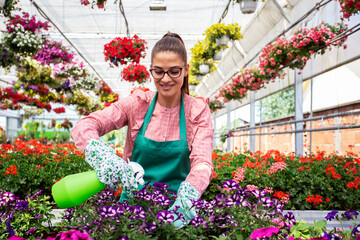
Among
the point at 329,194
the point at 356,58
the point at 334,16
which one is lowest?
the point at 329,194

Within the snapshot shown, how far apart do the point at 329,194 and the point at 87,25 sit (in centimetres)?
924

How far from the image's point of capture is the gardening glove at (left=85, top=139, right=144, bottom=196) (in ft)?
3.06

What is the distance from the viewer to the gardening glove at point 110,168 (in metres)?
0.93

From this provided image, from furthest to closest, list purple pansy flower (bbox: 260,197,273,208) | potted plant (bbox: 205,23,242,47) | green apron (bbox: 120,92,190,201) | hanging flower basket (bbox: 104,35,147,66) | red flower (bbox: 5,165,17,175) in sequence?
potted plant (bbox: 205,23,242,47) < hanging flower basket (bbox: 104,35,147,66) < red flower (bbox: 5,165,17,175) < green apron (bbox: 120,92,190,201) < purple pansy flower (bbox: 260,197,273,208)

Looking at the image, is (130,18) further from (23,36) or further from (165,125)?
(165,125)

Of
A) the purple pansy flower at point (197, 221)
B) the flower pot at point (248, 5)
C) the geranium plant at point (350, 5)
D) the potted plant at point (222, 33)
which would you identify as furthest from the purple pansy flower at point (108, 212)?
the potted plant at point (222, 33)

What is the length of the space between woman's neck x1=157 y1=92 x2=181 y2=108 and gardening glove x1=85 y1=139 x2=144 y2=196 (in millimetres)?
384

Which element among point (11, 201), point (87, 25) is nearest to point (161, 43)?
point (11, 201)

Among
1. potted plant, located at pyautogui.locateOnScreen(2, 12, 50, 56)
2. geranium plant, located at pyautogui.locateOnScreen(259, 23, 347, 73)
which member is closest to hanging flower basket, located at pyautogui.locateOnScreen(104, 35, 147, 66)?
potted plant, located at pyautogui.locateOnScreen(2, 12, 50, 56)

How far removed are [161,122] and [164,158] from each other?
15cm

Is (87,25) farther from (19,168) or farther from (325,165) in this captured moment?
(325,165)

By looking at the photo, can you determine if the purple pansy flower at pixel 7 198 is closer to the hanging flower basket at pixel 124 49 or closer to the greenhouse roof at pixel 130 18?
the hanging flower basket at pixel 124 49

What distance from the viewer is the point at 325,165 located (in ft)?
11.7

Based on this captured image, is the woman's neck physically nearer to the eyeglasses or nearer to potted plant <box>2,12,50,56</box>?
the eyeglasses
